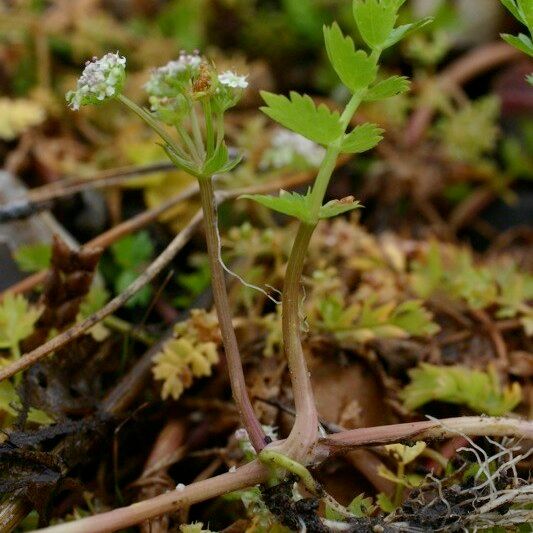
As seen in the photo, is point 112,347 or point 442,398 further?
point 112,347

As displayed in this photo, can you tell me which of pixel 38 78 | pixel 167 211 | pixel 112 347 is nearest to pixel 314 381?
pixel 112 347

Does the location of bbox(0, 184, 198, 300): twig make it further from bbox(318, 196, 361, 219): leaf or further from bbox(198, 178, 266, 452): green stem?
bbox(318, 196, 361, 219): leaf

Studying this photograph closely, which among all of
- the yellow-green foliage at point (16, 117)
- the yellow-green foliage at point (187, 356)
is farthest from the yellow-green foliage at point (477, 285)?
the yellow-green foliage at point (16, 117)

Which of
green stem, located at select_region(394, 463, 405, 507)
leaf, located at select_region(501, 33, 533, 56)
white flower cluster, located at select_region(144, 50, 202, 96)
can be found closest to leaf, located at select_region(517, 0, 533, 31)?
leaf, located at select_region(501, 33, 533, 56)

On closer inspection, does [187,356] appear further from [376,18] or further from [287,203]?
[376,18]

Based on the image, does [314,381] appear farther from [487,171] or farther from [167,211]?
[487,171]
